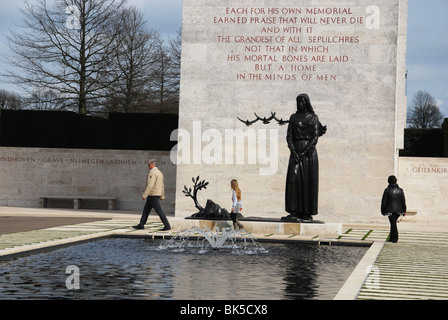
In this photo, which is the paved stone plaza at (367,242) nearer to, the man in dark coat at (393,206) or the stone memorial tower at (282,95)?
the man in dark coat at (393,206)

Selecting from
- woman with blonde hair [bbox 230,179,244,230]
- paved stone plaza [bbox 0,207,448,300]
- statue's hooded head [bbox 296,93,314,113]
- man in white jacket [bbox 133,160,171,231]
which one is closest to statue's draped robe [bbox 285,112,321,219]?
statue's hooded head [bbox 296,93,314,113]

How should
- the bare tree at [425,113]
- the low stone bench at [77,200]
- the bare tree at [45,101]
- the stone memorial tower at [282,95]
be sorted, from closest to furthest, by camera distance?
the stone memorial tower at [282,95]
the low stone bench at [77,200]
the bare tree at [45,101]
the bare tree at [425,113]

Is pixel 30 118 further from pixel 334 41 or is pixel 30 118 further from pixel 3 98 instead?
pixel 3 98

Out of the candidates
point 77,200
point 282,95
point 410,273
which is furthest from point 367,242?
point 77,200

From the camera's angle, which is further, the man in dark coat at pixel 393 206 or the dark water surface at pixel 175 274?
the man in dark coat at pixel 393 206

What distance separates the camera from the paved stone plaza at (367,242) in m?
9.90

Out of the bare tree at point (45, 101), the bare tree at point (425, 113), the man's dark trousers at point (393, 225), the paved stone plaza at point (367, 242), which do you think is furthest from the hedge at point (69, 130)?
the bare tree at point (425, 113)

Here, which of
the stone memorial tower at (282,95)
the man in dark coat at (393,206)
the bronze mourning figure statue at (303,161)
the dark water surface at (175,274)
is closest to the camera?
the dark water surface at (175,274)

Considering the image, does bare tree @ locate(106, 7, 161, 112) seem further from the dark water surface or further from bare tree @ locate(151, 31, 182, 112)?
the dark water surface

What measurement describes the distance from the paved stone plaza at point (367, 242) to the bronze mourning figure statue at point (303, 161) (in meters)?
0.90

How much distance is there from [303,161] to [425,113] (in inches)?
2592

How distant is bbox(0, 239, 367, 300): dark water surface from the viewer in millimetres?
9000

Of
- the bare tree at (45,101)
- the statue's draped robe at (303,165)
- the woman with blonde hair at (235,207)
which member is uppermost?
the bare tree at (45,101)

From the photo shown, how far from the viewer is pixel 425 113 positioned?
8069 cm
